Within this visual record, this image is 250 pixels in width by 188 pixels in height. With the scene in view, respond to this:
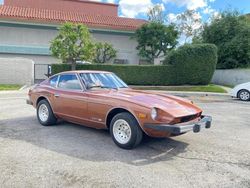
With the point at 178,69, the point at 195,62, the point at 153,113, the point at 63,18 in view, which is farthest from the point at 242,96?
the point at 63,18

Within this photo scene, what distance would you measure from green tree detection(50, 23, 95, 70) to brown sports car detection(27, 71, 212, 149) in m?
12.2

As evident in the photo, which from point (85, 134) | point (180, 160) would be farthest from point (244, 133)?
point (85, 134)

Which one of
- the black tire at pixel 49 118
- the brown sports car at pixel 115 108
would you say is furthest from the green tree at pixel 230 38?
the black tire at pixel 49 118

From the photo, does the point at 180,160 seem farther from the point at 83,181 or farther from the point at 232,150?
the point at 83,181

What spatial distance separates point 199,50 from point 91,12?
54.3ft

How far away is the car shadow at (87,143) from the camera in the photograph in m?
4.92

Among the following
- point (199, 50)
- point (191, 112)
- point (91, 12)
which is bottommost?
point (191, 112)

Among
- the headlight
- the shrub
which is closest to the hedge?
the shrub

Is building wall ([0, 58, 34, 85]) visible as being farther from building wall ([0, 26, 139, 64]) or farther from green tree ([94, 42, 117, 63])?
green tree ([94, 42, 117, 63])

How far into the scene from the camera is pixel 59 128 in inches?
275

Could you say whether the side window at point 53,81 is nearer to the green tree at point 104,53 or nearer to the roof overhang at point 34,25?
the green tree at point 104,53

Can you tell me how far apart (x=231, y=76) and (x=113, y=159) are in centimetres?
2006

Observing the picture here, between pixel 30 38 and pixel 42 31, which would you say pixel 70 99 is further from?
pixel 42 31

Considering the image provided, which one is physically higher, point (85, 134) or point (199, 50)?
point (199, 50)
